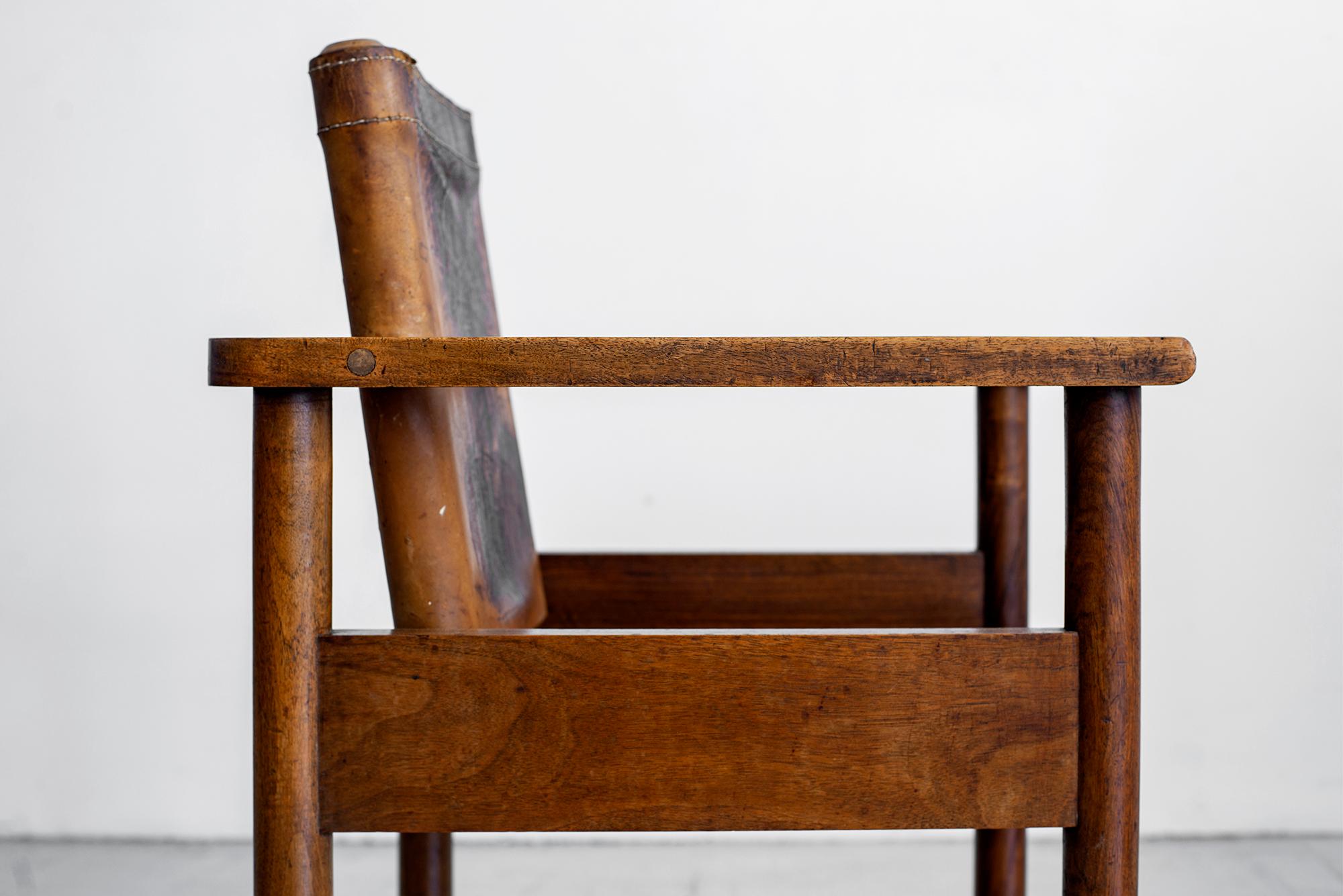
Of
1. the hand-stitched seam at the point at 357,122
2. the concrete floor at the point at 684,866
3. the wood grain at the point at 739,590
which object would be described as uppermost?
the hand-stitched seam at the point at 357,122

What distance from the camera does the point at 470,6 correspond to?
8.00 feet

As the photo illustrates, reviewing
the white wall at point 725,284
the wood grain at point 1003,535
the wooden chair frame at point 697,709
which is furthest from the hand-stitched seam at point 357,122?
the white wall at point 725,284

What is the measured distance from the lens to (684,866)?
2312 mm

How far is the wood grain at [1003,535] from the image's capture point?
1.40 m

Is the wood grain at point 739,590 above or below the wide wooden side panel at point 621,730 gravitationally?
above

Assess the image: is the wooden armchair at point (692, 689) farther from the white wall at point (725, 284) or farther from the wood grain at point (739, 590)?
the white wall at point (725, 284)

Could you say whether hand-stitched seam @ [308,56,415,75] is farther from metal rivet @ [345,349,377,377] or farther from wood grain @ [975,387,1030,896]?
wood grain @ [975,387,1030,896]

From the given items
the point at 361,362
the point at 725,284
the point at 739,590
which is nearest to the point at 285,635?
the point at 361,362

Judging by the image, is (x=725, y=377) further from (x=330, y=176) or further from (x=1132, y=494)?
(x=330, y=176)

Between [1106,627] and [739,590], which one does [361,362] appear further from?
[739,590]

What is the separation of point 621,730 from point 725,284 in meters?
1.71

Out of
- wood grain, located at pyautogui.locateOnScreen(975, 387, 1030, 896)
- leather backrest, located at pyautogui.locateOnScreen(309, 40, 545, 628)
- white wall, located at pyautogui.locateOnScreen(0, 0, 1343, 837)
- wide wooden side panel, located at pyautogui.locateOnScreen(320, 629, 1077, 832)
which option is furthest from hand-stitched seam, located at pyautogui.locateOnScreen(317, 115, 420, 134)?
white wall, located at pyautogui.locateOnScreen(0, 0, 1343, 837)

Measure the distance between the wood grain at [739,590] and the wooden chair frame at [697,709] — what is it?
1.74 feet

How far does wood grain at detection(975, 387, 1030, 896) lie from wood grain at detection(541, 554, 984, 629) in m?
0.06
